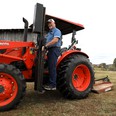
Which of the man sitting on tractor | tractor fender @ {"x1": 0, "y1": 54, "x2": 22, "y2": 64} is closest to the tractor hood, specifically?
the man sitting on tractor

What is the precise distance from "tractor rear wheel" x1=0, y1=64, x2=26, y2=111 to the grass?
212mm

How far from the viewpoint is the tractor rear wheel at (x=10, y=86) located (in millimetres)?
5883

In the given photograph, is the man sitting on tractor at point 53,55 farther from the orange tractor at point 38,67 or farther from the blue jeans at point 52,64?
the orange tractor at point 38,67

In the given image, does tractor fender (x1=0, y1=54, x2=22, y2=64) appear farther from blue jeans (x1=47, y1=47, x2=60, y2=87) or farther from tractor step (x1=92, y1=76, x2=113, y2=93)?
tractor step (x1=92, y1=76, x2=113, y2=93)

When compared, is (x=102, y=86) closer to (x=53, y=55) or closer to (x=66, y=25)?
(x=66, y=25)

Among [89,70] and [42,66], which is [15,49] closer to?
[42,66]

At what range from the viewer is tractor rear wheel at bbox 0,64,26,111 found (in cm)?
588

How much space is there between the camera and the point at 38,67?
6.43m

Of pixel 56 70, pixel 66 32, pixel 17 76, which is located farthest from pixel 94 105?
pixel 66 32

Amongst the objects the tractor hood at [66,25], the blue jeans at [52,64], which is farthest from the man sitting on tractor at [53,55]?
the tractor hood at [66,25]

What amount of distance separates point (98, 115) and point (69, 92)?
1.55 metres

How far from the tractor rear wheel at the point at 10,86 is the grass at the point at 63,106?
212 millimetres

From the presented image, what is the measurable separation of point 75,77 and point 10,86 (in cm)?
210

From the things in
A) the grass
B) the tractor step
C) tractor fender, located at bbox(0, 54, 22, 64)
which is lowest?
the grass
